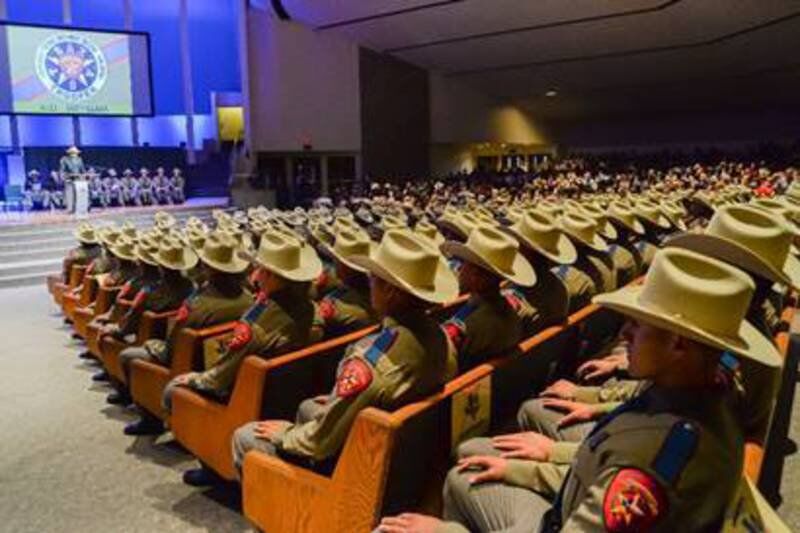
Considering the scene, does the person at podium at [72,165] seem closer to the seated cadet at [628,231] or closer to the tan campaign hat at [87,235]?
the tan campaign hat at [87,235]

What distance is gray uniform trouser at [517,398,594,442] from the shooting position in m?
2.11

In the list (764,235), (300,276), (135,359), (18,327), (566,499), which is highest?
(764,235)

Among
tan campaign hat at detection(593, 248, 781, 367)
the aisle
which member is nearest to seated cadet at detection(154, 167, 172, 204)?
the aisle

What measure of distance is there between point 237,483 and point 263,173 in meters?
12.8

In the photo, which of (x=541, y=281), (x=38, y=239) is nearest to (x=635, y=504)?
(x=541, y=281)

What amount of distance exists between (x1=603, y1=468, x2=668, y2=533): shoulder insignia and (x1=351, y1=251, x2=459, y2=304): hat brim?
992 mm

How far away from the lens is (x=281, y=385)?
9.00ft

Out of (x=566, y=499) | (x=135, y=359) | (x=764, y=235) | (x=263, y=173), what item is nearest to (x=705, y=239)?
(x=764, y=235)

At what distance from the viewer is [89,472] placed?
10.5 feet

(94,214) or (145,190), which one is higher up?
(145,190)

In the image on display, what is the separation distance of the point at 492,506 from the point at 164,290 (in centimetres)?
283

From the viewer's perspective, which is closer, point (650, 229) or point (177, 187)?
point (650, 229)

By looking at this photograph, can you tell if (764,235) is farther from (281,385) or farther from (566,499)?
(281,385)

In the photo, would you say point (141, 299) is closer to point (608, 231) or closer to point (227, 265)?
point (227, 265)
